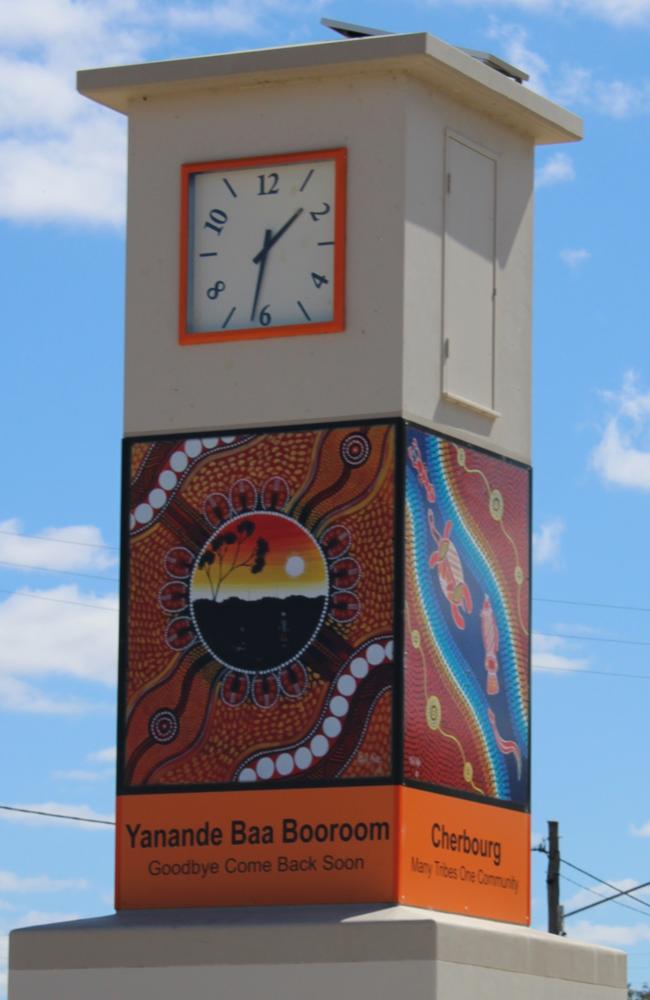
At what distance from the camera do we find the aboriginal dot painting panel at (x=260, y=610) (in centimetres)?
1738

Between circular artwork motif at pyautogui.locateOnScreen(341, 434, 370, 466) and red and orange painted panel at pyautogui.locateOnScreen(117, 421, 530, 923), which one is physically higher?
circular artwork motif at pyautogui.locateOnScreen(341, 434, 370, 466)

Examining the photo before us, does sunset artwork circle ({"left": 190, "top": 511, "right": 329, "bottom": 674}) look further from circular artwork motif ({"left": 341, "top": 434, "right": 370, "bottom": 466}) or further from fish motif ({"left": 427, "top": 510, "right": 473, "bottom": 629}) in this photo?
fish motif ({"left": 427, "top": 510, "right": 473, "bottom": 629})

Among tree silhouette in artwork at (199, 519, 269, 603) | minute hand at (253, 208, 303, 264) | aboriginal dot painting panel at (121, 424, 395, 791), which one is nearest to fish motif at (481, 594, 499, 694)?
aboriginal dot painting panel at (121, 424, 395, 791)

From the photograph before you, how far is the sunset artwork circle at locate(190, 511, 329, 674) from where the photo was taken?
695 inches

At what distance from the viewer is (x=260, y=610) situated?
17766mm

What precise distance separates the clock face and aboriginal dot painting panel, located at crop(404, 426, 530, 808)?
121 cm

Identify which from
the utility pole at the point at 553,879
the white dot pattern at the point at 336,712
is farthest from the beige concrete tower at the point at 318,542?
the utility pole at the point at 553,879

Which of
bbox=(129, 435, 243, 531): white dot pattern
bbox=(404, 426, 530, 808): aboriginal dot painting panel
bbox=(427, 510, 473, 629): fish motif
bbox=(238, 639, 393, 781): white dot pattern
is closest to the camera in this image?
bbox=(238, 639, 393, 781): white dot pattern

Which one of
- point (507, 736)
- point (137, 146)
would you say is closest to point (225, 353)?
point (137, 146)

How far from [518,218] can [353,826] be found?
462cm

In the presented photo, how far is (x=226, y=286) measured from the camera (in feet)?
60.1

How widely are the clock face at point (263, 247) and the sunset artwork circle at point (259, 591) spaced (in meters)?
1.34

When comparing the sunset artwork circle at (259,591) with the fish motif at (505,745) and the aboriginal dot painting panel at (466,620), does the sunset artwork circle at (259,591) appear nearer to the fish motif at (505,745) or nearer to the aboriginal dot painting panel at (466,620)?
the aboriginal dot painting panel at (466,620)

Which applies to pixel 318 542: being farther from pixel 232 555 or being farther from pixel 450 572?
pixel 450 572
